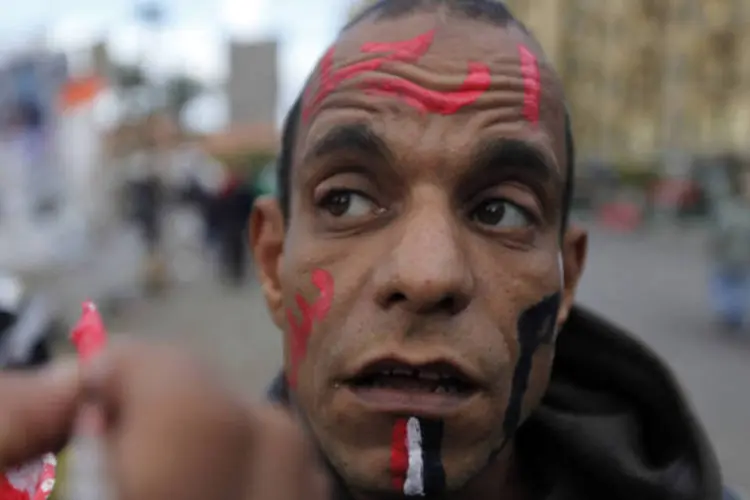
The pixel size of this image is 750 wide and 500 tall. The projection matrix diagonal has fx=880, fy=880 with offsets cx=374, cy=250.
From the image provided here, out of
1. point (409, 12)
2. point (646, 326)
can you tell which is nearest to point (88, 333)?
point (409, 12)

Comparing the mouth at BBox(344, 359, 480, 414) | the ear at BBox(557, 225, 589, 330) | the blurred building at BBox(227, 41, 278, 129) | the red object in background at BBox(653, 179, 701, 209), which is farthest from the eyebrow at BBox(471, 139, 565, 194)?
the red object in background at BBox(653, 179, 701, 209)

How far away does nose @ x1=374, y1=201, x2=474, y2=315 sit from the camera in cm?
126

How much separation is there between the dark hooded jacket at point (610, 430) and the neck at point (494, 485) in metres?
0.06

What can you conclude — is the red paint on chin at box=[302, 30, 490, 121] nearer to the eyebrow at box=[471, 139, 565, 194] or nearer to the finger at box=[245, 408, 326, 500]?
the eyebrow at box=[471, 139, 565, 194]

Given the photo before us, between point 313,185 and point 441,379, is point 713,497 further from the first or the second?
point 313,185

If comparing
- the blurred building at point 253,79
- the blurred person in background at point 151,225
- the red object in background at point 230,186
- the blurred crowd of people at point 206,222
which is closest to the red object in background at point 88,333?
the blurred crowd of people at point 206,222

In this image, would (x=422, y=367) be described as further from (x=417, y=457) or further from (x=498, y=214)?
(x=498, y=214)

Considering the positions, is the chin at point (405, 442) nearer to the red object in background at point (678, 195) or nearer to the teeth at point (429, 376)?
the teeth at point (429, 376)

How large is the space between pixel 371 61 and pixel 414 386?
0.54 metres

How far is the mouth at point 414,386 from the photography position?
1280mm

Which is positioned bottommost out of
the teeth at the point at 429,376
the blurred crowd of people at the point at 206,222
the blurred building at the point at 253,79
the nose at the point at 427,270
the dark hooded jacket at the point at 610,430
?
the blurred building at the point at 253,79

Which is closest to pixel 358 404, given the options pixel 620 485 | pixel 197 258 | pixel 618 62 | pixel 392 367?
pixel 392 367

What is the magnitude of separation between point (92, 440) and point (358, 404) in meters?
0.67

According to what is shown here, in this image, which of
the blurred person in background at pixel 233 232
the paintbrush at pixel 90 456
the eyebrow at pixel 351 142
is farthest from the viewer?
the blurred person in background at pixel 233 232
